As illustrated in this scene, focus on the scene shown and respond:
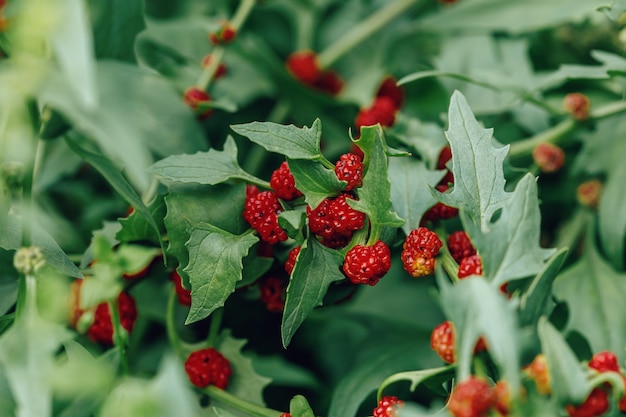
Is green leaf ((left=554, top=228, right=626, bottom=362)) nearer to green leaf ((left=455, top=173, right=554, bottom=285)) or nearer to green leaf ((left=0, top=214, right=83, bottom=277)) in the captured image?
green leaf ((left=455, top=173, right=554, bottom=285))

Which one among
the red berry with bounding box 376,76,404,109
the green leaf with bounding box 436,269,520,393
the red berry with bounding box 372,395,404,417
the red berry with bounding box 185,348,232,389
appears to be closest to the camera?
the green leaf with bounding box 436,269,520,393

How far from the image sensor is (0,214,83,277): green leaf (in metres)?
0.49

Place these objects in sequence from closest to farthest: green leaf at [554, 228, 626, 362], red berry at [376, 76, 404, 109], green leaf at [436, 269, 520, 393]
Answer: green leaf at [436, 269, 520, 393]
green leaf at [554, 228, 626, 362]
red berry at [376, 76, 404, 109]

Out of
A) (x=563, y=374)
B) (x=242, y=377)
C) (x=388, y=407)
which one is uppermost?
(x=563, y=374)

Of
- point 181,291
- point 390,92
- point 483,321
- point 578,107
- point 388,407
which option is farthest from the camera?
point 390,92

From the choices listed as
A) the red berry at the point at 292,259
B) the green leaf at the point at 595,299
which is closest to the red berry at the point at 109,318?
the red berry at the point at 292,259

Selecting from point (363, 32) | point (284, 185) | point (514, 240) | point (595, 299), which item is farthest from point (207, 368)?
point (363, 32)

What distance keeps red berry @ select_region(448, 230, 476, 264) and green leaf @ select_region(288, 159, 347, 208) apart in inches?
4.1

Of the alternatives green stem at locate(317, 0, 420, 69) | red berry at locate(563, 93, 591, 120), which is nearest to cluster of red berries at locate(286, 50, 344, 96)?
green stem at locate(317, 0, 420, 69)

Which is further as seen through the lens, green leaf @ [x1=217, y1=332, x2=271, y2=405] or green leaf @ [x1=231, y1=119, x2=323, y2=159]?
green leaf @ [x1=217, y1=332, x2=271, y2=405]

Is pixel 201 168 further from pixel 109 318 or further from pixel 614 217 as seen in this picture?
pixel 614 217

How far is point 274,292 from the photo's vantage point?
58 centimetres

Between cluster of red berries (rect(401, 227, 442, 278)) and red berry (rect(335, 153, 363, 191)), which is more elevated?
red berry (rect(335, 153, 363, 191))

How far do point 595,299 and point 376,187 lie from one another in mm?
356
